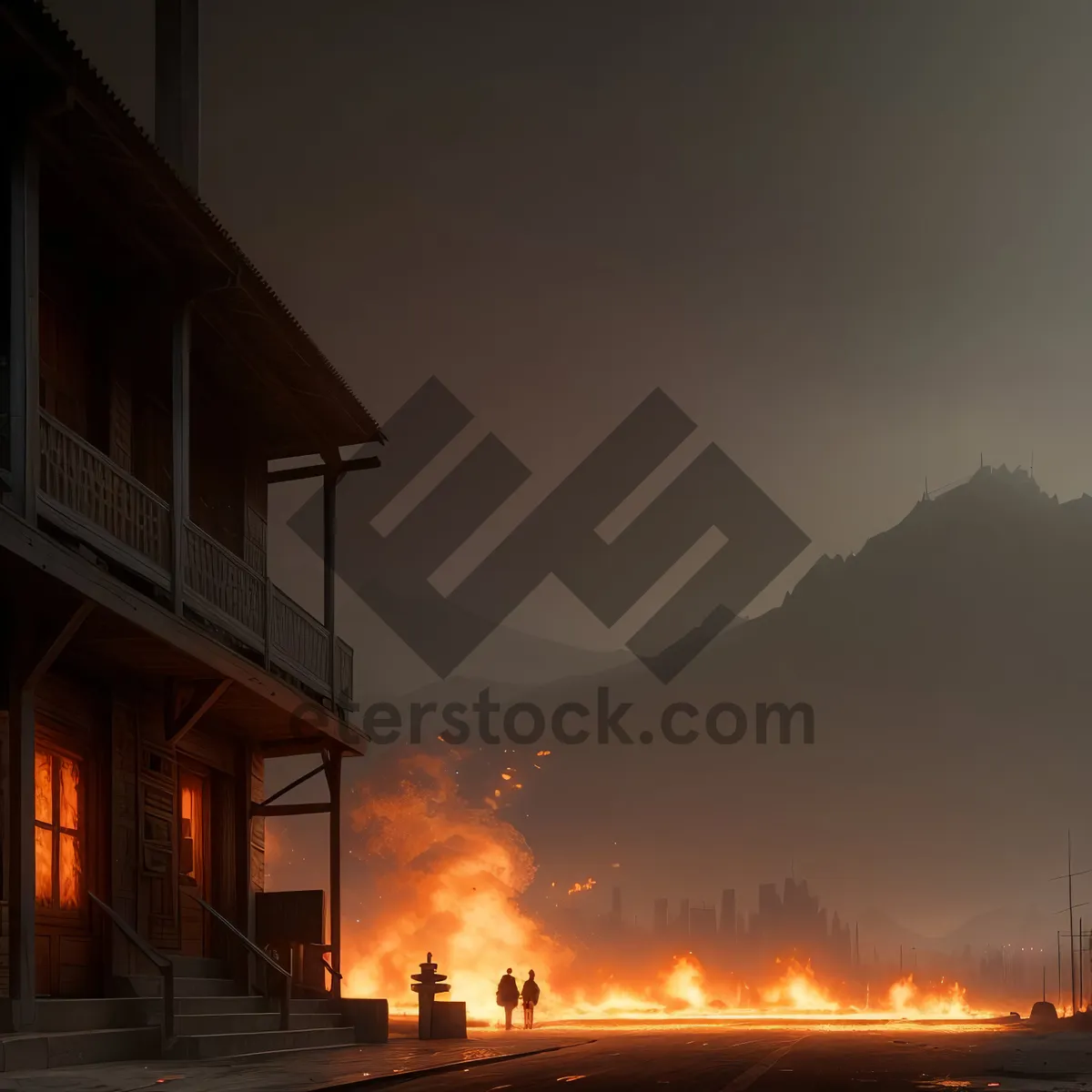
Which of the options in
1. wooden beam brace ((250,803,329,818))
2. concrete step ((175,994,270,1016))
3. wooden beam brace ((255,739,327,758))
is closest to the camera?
concrete step ((175,994,270,1016))

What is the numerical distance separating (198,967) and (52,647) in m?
8.41

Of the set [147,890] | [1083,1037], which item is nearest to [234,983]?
[147,890]

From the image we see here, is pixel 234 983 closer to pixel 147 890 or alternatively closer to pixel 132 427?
pixel 147 890

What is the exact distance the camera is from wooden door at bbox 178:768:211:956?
2295 centimetres

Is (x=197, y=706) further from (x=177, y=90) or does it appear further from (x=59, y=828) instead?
(x=177, y=90)

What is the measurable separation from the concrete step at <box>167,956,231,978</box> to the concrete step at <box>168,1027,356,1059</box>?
1586mm

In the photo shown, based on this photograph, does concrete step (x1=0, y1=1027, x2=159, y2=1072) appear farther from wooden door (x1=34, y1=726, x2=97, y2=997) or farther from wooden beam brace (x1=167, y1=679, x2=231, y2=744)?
wooden beam brace (x1=167, y1=679, x2=231, y2=744)

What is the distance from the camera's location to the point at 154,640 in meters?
18.1

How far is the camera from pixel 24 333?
14.9 meters

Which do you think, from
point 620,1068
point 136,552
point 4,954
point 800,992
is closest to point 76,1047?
point 4,954

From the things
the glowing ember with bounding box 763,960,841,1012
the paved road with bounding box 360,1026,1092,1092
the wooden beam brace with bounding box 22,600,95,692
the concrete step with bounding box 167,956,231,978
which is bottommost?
the glowing ember with bounding box 763,960,841,1012

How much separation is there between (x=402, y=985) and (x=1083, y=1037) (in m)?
58.7

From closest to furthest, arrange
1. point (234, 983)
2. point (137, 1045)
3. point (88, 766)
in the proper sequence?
point (137, 1045) < point (88, 766) < point (234, 983)

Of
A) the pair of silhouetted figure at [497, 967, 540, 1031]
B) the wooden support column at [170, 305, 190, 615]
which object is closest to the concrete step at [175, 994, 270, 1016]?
the wooden support column at [170, 305, 190, 615]
